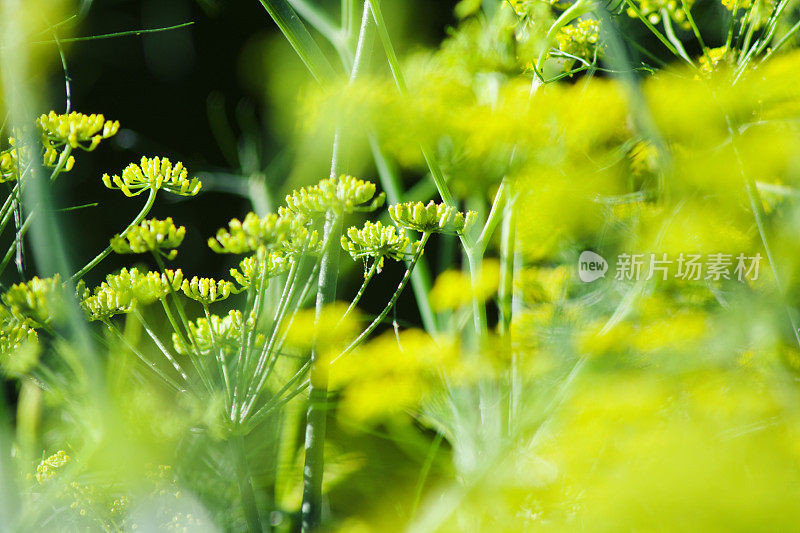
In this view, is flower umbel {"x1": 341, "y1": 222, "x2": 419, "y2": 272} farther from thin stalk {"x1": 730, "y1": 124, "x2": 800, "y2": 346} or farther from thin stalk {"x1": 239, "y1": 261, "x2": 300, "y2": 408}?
thin stalk {"x1": 730, "y1": 124, "x2": 800, "y2": 346}

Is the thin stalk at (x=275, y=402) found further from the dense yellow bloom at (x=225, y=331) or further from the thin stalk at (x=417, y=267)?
the thin stalk at (x=417, y=267)

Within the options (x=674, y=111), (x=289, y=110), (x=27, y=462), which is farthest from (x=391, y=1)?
(x=27, y=462)

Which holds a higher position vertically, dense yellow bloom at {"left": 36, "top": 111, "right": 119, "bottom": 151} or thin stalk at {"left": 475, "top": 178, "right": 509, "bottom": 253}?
dense yellow bloom at {"left": 36, "top": 111, "right": 119, "bottom": 151}

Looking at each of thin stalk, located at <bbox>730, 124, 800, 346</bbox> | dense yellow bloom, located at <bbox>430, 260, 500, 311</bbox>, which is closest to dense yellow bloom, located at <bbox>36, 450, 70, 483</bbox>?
dense yellow bloom, located at <bbox>430, 260, 500, 311</bbox>

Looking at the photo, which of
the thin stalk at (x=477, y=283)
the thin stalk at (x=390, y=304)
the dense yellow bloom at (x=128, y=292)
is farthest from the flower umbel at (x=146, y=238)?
the thin stalk at (x=477, y=283)

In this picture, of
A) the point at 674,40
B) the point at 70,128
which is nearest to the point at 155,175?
the point at 70,128

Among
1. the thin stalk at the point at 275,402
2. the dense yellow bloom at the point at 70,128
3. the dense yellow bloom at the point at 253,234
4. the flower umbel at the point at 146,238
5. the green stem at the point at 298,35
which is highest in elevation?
the green stem at the point at 298,35

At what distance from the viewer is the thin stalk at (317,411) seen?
0.37 meters

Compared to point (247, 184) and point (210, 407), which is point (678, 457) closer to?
point (210, 407)

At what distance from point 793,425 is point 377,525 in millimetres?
388

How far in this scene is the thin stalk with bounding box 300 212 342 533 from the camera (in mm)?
374

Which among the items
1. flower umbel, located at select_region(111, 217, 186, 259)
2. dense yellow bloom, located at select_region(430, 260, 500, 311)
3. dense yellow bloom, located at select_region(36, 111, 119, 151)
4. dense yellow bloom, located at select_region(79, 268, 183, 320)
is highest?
dense yellow bloom, located at select_region(36, 111, 119, 151)

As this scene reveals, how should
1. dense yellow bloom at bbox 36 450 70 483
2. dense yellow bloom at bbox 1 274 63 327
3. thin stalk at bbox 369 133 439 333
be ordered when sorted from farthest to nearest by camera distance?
thin stalk at bbox 369 133 439 333
dense yellow bloom at bbox 36 450 70 483
dense yellow bloom at bbox 1 274 63 327

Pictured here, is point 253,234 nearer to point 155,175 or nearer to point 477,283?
point 155,175
